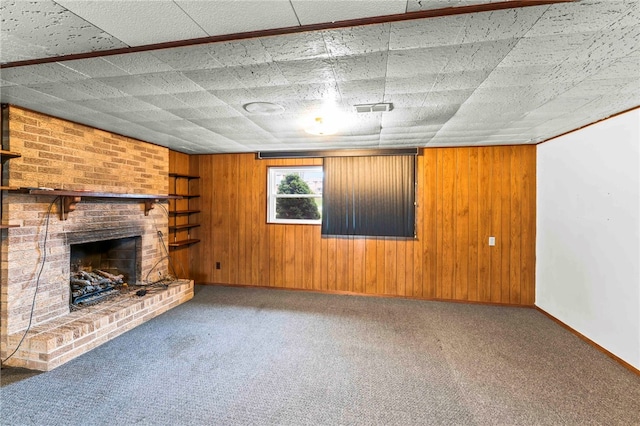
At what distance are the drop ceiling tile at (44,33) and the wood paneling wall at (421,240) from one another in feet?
10.2

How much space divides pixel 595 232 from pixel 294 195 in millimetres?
3660

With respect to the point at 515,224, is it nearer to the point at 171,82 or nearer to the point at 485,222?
the point at 485,222

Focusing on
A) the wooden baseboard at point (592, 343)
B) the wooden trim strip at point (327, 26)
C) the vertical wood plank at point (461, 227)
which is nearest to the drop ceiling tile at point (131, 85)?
the wooden trim strip at point (327, 26)

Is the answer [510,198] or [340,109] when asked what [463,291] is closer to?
[510,198]

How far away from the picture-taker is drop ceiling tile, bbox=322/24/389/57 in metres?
1.35

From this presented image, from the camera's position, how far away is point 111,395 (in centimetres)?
204

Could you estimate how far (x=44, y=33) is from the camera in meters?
1.41

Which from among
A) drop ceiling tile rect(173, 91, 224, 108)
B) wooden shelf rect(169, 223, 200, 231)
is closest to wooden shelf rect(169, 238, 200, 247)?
wooden shelf rect(169, 223, 200, 231)

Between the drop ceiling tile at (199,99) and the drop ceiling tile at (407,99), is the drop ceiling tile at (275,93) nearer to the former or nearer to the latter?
the drop ceiling tile at (199,99)

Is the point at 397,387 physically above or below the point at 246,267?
below

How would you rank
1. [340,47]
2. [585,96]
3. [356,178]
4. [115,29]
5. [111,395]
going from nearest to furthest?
[115,29] → [340,47] → [111,395] → [585,96] → [356,178]

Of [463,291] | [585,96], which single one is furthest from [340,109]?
[463,291]

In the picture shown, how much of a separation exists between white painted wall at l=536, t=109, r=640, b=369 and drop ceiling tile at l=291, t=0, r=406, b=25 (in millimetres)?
2632

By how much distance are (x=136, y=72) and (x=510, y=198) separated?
174 inches
